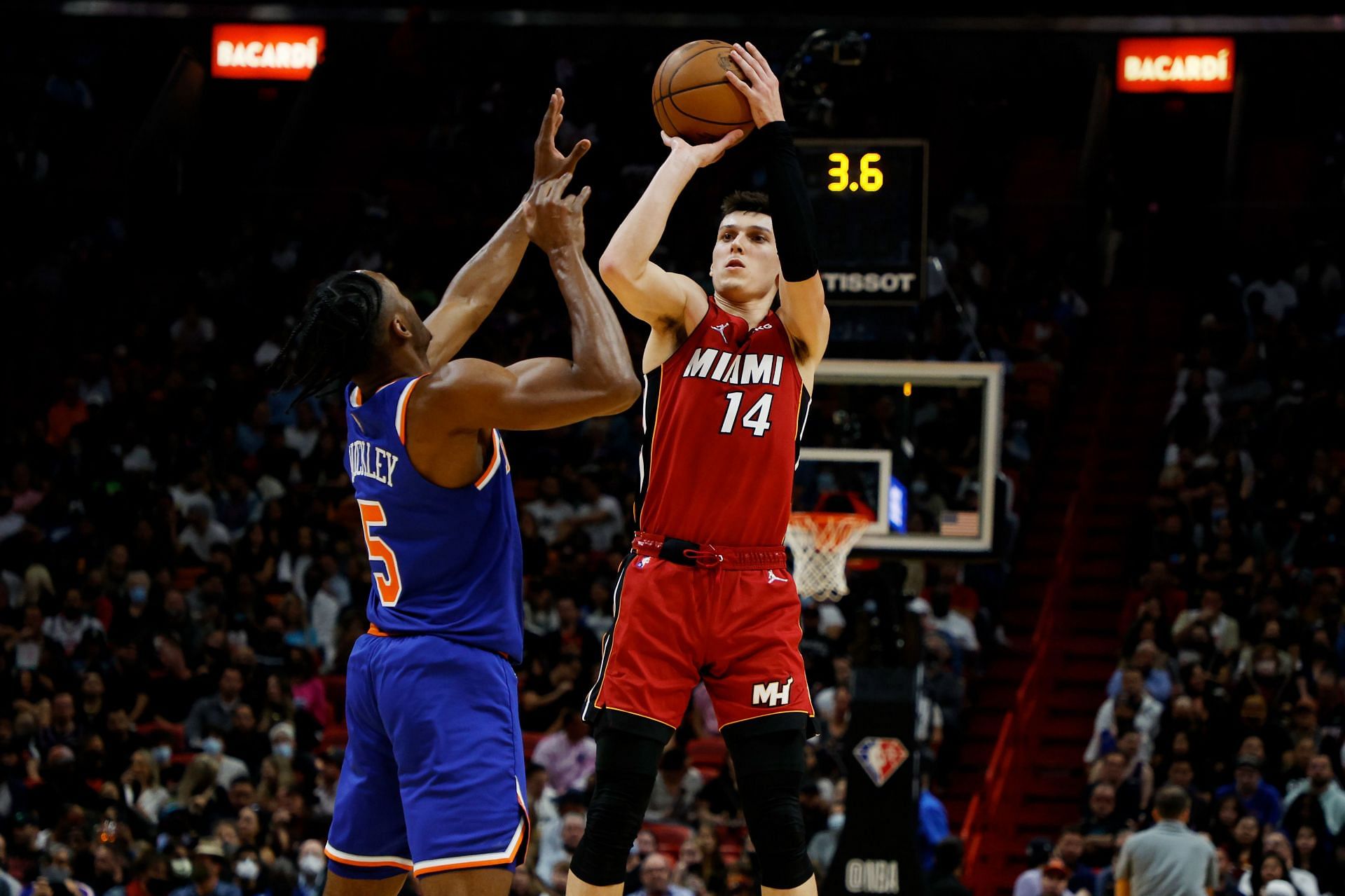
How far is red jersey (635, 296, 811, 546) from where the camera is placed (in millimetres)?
5594

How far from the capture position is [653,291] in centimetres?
559

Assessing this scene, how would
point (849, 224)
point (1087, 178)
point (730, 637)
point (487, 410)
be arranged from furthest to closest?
point (1087, 178) < point (849, 224) < point (730, 637) < point (487, 410)

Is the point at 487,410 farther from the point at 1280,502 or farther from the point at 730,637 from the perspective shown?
the point at 1280,502

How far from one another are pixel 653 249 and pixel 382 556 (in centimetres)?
125

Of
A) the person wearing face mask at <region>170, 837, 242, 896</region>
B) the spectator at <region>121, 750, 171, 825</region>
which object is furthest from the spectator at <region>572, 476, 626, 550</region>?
the person wearing face mask at <region>170, 837, 242, 896</region>

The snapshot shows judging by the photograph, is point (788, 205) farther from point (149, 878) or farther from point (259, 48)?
point (259, 48)

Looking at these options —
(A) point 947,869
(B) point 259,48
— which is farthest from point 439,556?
(B) point 259,48

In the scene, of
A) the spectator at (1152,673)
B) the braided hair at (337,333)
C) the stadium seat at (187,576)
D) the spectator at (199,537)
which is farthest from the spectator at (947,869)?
the spectator at (199,537)

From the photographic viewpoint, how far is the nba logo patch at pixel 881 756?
35.8 ft

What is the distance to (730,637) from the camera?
556 cm

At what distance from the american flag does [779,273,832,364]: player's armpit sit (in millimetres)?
5219

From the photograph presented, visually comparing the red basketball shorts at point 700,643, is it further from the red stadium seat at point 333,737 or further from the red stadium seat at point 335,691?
the red stadium seat at point 335,691

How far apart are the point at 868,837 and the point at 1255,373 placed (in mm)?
8094

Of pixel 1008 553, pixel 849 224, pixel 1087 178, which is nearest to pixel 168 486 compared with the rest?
pixel 1008 553
